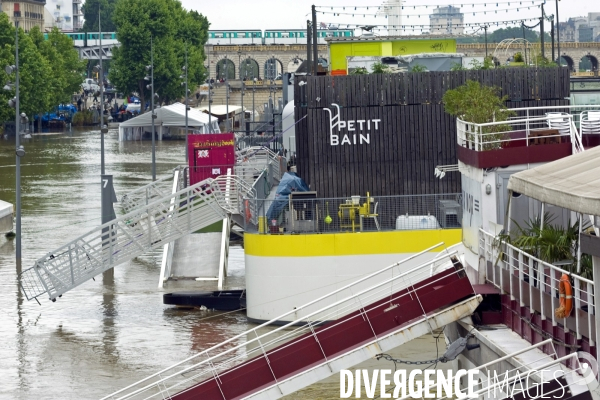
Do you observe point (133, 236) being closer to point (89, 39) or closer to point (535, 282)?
point (535, 282)

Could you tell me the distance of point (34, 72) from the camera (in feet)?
323

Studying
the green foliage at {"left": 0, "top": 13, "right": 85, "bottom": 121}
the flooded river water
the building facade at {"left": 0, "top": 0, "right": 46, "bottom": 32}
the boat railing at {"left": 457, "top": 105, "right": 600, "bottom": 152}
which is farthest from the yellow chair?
the building facade at {"left": 0, "top": 0, "right": 46, "bottom": 32}

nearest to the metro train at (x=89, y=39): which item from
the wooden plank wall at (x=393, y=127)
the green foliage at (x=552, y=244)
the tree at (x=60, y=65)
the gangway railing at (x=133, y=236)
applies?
the tree at (x=60, y=65)

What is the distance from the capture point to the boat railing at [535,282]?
11703 millimetres

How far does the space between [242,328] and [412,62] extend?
35.7 feet

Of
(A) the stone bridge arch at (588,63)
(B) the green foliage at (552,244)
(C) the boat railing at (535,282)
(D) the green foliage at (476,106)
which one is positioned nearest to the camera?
(C) the boat railing at (535,282)

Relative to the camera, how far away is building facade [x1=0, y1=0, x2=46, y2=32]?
190750 mm

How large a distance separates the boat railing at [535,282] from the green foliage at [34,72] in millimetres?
77609

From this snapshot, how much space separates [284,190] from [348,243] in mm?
3240

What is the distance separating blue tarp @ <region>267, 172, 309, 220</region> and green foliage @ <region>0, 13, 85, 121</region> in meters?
63.6

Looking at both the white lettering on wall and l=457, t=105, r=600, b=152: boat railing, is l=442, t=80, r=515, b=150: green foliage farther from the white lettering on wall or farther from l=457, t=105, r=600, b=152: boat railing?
the white lettering on wall

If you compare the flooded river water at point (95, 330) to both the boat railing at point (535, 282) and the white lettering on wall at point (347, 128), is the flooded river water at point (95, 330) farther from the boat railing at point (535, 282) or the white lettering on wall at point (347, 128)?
the boat railing at point (535, 282)

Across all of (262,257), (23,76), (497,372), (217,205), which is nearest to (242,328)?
(262,257)

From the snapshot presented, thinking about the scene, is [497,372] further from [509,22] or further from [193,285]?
[509,22]
